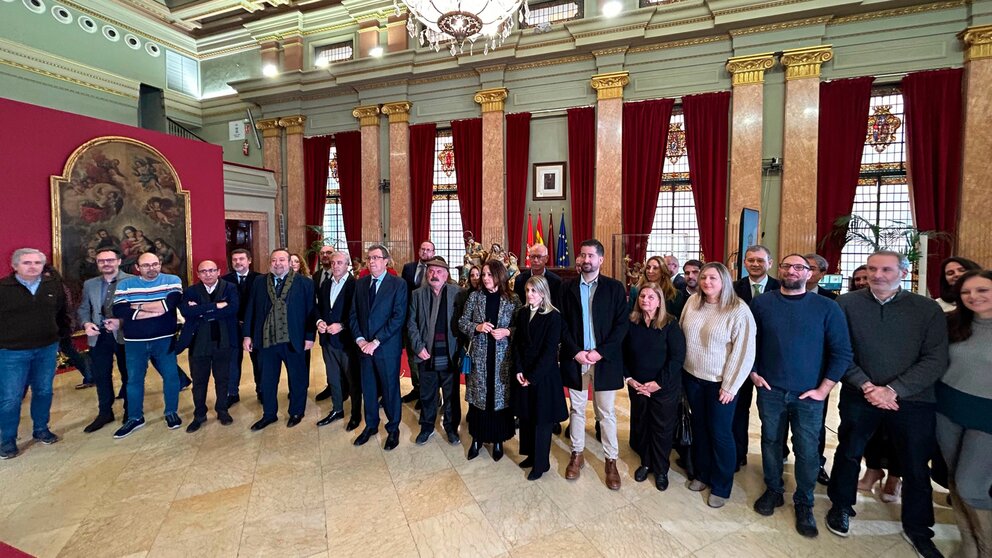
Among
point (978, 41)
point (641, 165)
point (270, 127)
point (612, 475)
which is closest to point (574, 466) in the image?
point (612, 475)

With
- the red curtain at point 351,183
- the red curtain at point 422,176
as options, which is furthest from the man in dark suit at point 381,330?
the red curtain at point 351,183

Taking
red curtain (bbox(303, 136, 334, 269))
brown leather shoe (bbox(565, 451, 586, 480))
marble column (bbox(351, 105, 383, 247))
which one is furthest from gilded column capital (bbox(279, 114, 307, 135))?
brown leather shoe (bbox(565, 451, 586, 480))

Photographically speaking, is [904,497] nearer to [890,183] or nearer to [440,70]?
[890,183]

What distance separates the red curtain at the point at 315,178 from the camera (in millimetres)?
11406

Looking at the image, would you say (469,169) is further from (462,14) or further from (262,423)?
(262,423)

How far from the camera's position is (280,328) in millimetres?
4055

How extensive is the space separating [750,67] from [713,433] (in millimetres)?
7698

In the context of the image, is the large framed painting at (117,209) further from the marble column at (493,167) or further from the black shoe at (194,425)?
the marble column at (493,167)

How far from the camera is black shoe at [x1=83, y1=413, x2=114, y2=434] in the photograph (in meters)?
4.09

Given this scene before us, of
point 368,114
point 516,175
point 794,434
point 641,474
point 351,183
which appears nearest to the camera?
point 794,434

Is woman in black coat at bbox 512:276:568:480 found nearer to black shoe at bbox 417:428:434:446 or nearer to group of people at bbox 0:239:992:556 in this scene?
group of people at bbox 0:239:992:556

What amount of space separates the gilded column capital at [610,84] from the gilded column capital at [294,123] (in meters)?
7.73

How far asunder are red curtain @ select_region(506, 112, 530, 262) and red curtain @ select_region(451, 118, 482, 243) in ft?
1.82

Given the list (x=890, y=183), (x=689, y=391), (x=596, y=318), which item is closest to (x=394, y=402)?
(x=596, y=318)
